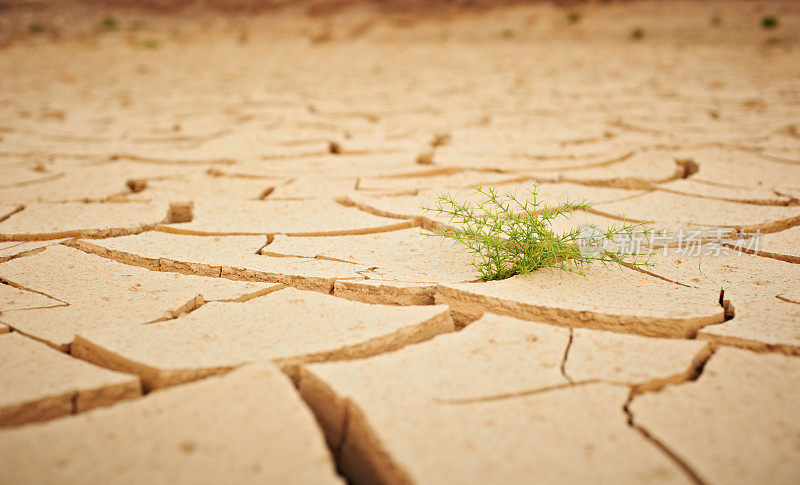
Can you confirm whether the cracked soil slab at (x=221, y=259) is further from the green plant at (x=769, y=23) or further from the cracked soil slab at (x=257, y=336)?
the green plant at (x=769, y=23)

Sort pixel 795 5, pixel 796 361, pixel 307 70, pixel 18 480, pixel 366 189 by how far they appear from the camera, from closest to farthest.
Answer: pixel 18 480, pixel 796 361, pixel 366 189, pixel 307 70, pixel 795 5

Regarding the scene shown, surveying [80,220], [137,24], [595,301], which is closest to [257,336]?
[595,301]

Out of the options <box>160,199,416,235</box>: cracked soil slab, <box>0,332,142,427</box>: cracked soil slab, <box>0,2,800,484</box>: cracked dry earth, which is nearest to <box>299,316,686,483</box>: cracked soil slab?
<box>0,2,800,484</box>: cracked dry earth

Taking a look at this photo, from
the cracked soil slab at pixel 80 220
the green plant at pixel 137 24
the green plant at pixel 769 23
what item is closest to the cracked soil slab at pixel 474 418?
the cracked soil slab at pixel 80 220

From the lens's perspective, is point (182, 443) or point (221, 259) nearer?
point (182, 443)

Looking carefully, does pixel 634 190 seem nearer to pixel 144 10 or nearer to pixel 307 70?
pixel 307 70

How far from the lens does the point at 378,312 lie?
121 centimetres

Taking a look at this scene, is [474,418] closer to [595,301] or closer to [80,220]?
[595,301]

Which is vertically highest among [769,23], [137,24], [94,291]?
[769,23]

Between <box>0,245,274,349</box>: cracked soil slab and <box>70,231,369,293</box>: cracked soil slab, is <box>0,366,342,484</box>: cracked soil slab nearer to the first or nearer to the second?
<box>0,245,274,349</box>: cracked soil slab

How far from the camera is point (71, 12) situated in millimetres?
13344

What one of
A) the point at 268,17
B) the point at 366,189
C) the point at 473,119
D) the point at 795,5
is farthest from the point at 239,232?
the point at 268,17

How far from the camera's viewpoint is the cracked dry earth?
0.82m

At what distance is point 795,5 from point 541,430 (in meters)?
9.53
